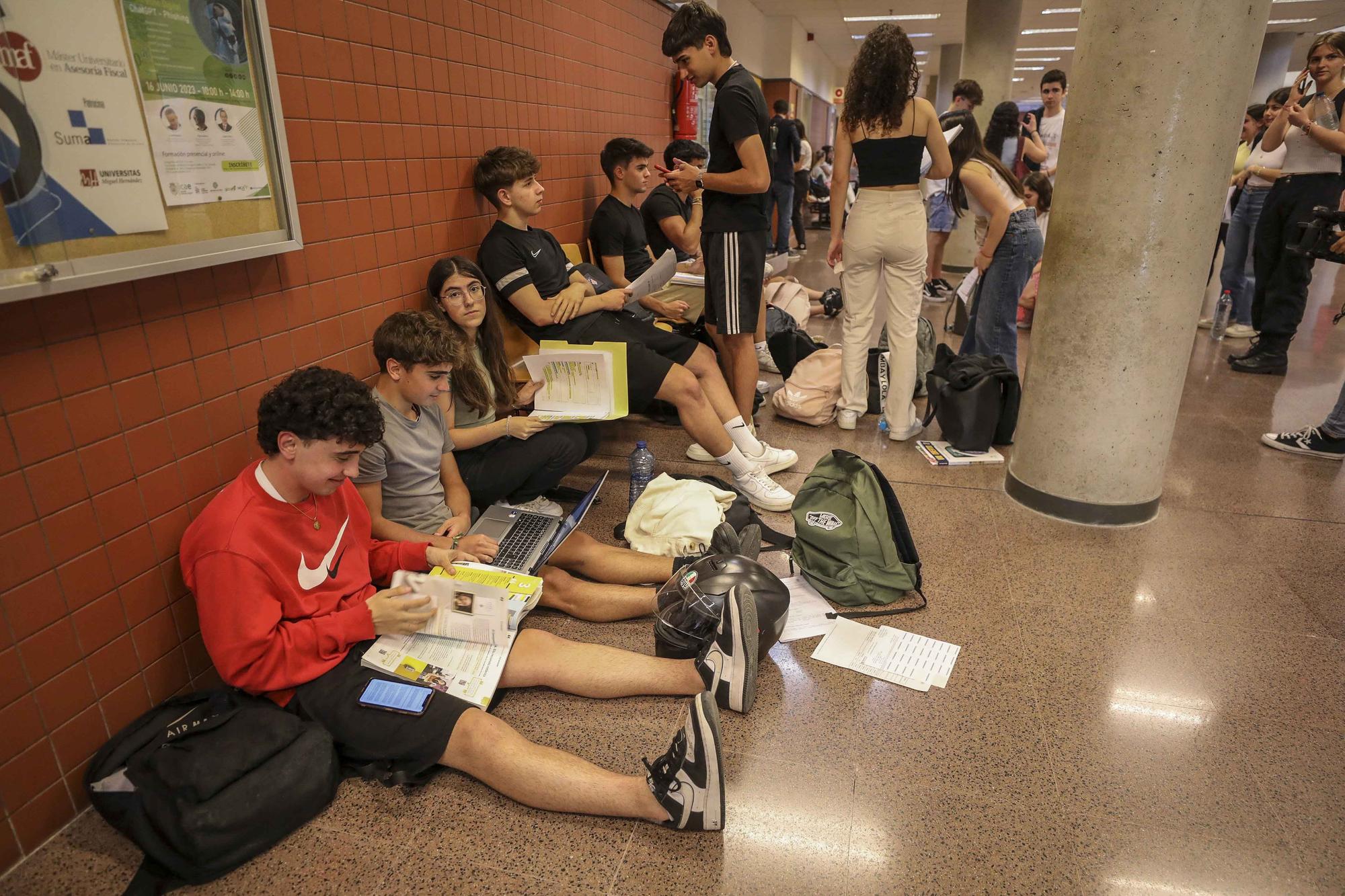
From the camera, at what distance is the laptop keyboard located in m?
2.38

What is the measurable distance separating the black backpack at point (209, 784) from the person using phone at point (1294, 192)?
5.70m

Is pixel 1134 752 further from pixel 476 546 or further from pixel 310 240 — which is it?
pixel 310 240

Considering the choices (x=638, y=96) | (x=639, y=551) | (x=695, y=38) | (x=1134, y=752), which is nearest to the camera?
(x=1134, y=752)

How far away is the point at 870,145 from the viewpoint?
3701 millimetres

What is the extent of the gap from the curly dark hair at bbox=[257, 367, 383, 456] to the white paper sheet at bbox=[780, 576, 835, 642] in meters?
1.39

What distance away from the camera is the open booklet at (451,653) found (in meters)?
1.91

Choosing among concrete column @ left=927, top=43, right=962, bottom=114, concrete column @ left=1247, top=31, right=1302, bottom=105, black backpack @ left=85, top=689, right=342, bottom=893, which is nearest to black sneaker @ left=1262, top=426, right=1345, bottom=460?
black backpack @ left=85, top=689, right=342, bottom=893

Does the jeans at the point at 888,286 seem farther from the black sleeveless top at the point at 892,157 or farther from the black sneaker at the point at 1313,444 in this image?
the black sneaker at the point at 1313,444

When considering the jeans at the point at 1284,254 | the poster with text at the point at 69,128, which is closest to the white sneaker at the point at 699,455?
the poster with text at the point at 69,128

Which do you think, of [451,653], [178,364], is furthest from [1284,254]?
[178,364]

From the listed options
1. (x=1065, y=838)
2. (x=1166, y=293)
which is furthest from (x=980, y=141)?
(x=1065, y=838)

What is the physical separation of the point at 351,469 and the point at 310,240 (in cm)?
102

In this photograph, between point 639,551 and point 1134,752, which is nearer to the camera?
point 1134,752

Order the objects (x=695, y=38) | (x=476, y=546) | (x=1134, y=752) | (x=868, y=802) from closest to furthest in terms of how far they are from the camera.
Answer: (x=868, y=802)
(x=1134, y=752)
(x=476, y=546)
(x=695, y=38)
